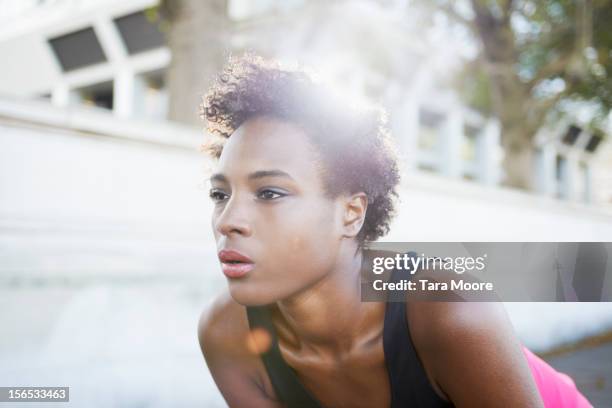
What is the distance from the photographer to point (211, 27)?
10.8 ft

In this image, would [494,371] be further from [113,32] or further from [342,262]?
[113,32]

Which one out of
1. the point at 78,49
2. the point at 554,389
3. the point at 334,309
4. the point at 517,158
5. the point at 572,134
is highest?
the point at 78,49

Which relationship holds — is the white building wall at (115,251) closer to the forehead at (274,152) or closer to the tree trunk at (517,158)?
the forehead at (274,152)

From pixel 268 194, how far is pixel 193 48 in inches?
90.7

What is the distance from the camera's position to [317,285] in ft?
4.53

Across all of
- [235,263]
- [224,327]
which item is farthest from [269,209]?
[224,327]

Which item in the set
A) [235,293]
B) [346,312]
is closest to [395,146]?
[346,312]

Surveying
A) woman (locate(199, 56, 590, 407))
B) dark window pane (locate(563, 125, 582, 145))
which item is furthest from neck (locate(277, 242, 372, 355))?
dark window pane (locate(563, 125, 582, 145))

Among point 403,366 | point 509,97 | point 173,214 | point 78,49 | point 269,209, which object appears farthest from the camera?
point 78,49

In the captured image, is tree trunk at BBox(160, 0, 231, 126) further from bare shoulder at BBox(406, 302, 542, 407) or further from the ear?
bare shoulder at BBox(406, 302, 542, 407)

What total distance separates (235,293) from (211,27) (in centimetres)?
243

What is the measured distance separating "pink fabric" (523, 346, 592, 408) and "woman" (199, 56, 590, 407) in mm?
12

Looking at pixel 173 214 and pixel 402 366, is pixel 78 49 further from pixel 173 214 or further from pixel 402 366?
pixel 402 366

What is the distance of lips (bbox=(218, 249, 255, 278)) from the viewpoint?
1.22 meters
